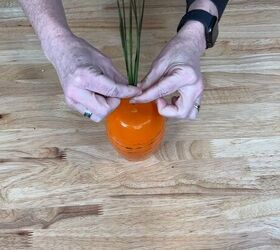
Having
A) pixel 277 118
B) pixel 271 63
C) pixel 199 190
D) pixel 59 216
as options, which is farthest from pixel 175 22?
pixel 59 216

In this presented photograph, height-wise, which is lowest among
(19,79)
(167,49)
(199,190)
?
(199,190)

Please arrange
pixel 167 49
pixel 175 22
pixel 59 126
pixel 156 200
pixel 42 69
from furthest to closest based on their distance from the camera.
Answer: pixel 175 22, pixel 42 69, pixel 59 126, pixel 156 200, pixel 167 49

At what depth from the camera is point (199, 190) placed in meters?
0.93

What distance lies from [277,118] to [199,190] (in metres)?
0.25

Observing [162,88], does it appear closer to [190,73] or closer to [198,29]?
[190,73]

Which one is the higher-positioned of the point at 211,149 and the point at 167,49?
the point at 167,49

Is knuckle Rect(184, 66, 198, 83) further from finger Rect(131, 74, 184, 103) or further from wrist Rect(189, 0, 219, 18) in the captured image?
wrist Rect(189, 0, 219, 18)

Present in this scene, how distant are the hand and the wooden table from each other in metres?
0.18

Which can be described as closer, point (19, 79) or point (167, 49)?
point (167, 49)

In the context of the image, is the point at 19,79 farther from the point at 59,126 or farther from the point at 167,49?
the point at 167,49

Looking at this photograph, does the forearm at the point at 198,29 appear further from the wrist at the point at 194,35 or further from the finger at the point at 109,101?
the finger at the point at 109,101

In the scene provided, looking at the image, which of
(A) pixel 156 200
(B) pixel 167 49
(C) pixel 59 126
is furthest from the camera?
(C) pixel 59 126

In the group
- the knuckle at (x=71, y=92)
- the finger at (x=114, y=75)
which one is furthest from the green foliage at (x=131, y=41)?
the knuckle at (x=71, y=92)

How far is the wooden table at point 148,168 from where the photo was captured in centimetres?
88
